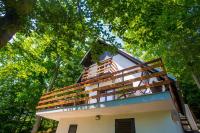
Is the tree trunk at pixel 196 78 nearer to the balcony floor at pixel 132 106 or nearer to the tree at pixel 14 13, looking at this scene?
the balcony floor at pixel 132 106

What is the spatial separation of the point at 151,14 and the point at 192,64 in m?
6.52

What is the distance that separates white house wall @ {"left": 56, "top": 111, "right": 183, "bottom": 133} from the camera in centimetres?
731

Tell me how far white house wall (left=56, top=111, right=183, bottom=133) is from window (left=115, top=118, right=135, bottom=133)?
17cm

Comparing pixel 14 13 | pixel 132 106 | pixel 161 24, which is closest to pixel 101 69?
pixel 161 24

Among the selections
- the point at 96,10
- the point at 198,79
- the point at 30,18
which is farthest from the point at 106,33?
the point at 198,79

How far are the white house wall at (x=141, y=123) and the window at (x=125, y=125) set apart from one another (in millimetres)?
167

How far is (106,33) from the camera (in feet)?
26.5

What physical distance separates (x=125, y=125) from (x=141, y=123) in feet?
2.66

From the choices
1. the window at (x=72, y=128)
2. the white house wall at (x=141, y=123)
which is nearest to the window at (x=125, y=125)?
the white house wall at (x=141, y=123)

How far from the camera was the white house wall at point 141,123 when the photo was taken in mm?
7314

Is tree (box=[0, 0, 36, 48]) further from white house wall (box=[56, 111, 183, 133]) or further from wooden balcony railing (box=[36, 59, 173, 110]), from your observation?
white house wall (box=[56, 111, 183, 133])

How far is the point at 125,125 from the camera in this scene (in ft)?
27.8

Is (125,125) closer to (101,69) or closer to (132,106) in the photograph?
(132,106)

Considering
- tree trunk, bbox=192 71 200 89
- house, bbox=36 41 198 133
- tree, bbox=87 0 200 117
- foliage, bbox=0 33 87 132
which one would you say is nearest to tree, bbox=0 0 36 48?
tree, bbox=87 0 200 117
